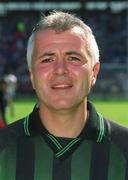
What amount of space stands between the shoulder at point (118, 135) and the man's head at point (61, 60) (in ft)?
0.67

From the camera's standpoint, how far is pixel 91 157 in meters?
2.75

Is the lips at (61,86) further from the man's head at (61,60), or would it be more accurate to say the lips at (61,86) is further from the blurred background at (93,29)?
the blurred background at (93,29)

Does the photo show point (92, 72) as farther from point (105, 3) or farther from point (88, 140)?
point (105, 3)

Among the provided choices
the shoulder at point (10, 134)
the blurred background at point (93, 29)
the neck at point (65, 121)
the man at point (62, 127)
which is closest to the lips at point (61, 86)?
the man at point (62, 127)

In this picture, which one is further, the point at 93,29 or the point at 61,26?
the point at 93,29

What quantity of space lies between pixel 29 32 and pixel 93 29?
4132mm

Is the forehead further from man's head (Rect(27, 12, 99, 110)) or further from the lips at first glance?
the lips

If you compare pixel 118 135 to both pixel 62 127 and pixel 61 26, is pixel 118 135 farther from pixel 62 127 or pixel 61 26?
pixel 61 26

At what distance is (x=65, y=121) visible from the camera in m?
2.78

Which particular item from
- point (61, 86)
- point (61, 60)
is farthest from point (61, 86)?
point (61, 60)

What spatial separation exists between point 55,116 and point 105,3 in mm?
37784

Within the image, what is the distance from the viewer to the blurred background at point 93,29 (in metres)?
32.2

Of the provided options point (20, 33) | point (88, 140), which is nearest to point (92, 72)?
point (88, 140)

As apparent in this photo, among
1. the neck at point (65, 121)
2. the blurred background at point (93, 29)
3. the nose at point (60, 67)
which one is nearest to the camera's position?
the nose at point (60, 67)
